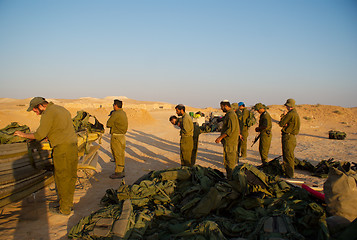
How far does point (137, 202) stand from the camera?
3.92 meters

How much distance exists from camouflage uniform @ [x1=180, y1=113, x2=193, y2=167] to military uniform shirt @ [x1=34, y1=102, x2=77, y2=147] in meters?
3.12

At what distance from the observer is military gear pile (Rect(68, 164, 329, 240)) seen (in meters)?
3.02

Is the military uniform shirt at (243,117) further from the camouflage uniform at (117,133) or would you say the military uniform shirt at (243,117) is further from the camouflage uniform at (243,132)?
the camouflage uniform at (117,133)

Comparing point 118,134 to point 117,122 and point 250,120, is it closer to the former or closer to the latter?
point 117,122

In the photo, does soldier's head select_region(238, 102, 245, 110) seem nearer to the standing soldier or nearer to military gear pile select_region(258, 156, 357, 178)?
military gear pile select_region(258, 156, 357, 178)

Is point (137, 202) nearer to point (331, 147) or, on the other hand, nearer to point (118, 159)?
point (118, 159)

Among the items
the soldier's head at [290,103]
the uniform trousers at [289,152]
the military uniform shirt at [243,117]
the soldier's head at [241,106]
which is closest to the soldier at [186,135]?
the uniform trousers at [289,152]

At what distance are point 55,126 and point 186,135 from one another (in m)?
3.51

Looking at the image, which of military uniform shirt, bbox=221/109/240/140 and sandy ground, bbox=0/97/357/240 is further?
military uniform shirt, bbox=221/109/240/140

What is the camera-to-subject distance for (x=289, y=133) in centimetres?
645

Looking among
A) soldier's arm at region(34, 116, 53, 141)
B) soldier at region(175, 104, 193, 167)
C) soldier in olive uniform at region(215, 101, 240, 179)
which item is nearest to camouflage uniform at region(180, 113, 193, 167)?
soldier at region(175, 104, 193, 167)

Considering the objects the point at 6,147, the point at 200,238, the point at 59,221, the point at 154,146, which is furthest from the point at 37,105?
the point at 154,146

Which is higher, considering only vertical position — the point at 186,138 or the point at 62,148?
the point at 62,148

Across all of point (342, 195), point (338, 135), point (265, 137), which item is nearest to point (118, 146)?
point (265, 137)
